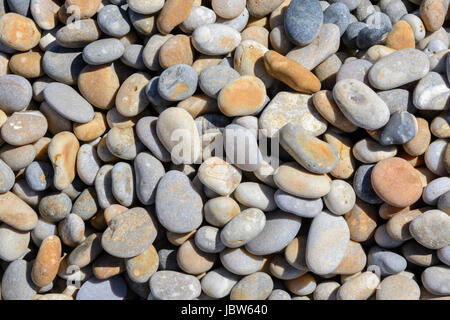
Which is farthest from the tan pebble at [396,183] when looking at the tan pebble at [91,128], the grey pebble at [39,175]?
the grey pebble at [39,175]

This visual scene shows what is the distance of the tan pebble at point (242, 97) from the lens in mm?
1120

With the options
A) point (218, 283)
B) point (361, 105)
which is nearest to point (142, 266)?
point (218, 283)

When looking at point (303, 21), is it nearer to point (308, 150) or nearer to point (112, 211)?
point (308, 150)

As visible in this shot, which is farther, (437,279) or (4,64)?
(4,64)

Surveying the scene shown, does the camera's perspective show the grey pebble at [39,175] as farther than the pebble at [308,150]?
Yes

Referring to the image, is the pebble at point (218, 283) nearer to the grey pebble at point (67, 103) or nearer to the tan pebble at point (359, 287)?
the tan pebble at point (359, 287)

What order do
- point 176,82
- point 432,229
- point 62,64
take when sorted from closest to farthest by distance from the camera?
point 432,229 → point 176,82 → point 62,64

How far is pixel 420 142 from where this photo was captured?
1111 millimetres

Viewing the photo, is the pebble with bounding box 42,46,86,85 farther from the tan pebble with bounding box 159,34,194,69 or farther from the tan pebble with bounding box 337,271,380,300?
the tan pebble with bounding box 337,271,380,300

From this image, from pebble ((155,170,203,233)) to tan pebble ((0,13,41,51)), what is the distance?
21.2 inches

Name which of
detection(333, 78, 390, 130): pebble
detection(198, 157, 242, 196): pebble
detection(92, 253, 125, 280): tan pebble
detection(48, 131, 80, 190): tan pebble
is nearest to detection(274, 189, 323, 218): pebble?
detection(198, 157, 242, 196): pebble

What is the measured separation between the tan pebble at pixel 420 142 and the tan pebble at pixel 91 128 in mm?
769

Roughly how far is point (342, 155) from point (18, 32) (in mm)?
892

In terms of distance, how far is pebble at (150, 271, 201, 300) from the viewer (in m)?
1.08
